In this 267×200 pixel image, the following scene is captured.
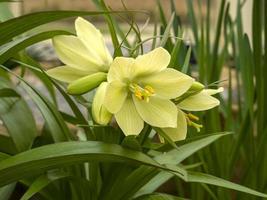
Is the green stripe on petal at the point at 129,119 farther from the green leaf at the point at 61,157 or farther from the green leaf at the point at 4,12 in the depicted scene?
the green leaf at the point at 4,12

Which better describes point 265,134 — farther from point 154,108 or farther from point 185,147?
point 154,108

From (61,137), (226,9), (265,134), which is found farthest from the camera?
(226,9)

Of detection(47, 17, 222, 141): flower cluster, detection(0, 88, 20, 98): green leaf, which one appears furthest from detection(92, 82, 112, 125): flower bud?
detection(0, 88, 20, 98): green leaf

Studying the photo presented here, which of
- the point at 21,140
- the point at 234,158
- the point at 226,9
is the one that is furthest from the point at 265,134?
the point at 21,140

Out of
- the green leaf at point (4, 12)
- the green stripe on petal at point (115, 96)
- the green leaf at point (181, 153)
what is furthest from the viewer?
the green leaf at point (4, 12)

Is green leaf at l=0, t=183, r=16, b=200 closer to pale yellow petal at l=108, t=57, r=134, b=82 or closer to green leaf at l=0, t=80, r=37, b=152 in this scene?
green leaf at l=0, t=80, r=37, b=152

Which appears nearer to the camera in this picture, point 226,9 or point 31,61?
point 31,61

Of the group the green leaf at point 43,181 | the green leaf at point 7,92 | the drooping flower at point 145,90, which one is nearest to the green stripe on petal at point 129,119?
the drooping flower at point 145,90

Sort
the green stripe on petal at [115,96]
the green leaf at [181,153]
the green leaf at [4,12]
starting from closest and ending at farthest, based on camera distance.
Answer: the green stripe on petal at [115,96]
the green leaf at [181,153]
the green leaf at [4,12]
